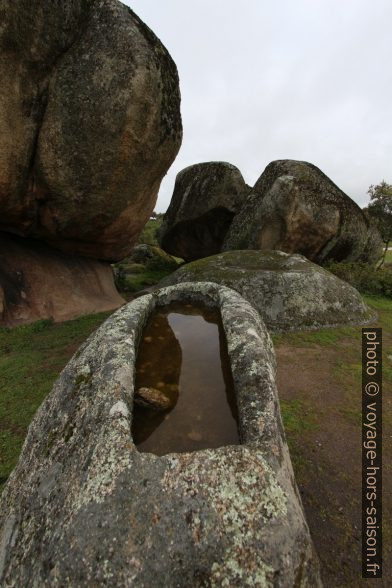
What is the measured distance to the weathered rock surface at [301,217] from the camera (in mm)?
15570

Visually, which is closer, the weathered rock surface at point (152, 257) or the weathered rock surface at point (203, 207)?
the weathered rock surface at point (203, 207)

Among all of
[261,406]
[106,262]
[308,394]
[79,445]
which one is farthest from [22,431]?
[106,262]

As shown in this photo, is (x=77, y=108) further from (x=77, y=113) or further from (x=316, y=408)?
(x=316, y=408)

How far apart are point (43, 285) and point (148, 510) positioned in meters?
11.9

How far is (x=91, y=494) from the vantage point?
213 cm

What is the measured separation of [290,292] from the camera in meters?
10.7

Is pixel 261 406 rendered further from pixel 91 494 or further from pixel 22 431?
pixel 22 431

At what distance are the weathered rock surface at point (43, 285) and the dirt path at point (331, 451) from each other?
8261 millimetres

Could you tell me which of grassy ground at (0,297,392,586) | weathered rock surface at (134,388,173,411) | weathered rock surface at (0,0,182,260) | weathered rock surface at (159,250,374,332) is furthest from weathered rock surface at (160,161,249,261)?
weathered rock surface at (134,388,173,411)

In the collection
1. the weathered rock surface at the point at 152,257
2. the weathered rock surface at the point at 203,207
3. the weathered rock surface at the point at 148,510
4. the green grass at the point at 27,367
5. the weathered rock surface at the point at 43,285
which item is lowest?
the green grass at the point at 27,367

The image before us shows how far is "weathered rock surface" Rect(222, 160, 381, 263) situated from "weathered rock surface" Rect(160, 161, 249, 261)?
2507 millimetres

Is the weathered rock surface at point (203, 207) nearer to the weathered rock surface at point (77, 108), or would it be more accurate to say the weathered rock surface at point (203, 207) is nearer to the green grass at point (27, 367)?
the weathered rock surface at point (77, 108)

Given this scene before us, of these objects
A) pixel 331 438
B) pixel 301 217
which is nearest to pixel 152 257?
pixel 301 217

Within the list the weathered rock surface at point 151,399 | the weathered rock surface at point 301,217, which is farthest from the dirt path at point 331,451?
the weathered rock surface at point 301,217
